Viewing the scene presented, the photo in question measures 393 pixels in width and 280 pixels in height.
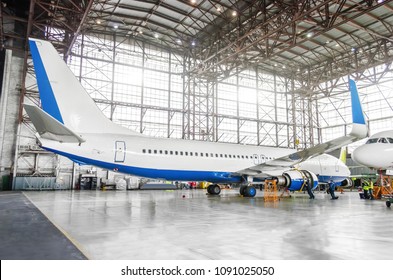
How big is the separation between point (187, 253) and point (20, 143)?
26037 mm

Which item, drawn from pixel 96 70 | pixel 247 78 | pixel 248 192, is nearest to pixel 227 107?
pixel 247 78

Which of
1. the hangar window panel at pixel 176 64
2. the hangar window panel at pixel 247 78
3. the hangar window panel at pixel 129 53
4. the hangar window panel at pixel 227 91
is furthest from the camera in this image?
the hangar window panel at pixel 247 78

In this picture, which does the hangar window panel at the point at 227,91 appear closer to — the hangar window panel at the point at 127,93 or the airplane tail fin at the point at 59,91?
the hangar window panel at the point at 127,93

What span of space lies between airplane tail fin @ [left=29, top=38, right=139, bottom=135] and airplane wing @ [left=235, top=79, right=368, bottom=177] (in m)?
9.17

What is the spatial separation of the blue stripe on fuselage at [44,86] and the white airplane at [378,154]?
12.4m

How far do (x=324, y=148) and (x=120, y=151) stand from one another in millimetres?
9911

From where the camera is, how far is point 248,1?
23219mm

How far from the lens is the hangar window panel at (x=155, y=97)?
30.9 m

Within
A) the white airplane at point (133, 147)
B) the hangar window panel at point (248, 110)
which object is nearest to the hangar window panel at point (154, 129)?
the hangar window panel at point (248, 110)

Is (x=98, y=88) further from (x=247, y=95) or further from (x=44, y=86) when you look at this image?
(x=247, y=95)

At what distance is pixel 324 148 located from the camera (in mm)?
13750

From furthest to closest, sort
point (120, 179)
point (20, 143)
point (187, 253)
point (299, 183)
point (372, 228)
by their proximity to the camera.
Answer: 1. point (120, 179)
2. point (20, 143)
3. point (299, 183)
4. point (372, 228)
5. point (187, 253)

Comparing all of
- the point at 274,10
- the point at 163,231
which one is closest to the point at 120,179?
the point at 274,10

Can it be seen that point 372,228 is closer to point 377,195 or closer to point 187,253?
point 187,253
